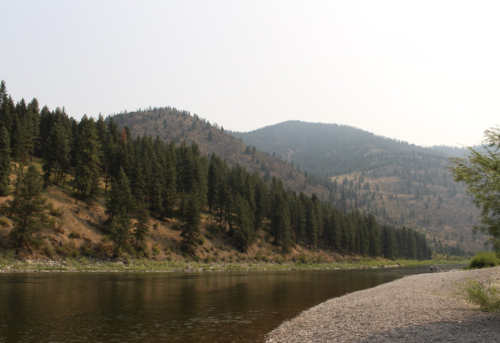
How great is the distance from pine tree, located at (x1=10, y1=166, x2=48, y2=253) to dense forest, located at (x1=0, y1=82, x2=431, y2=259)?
5.5 inches

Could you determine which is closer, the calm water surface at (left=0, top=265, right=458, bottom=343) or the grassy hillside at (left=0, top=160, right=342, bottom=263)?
the calm water surface at (left=0, top=265, right=458, bottom=343)

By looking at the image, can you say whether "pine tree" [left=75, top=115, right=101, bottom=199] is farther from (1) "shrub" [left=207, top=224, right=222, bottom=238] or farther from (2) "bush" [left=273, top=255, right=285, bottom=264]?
(2) "bush" [left=273, top=255, right=285, bottom=264]

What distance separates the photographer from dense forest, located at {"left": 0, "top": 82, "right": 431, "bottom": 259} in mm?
59594

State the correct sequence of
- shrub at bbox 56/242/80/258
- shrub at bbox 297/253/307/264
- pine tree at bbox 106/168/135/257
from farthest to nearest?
shrub at bbox 297/253/307/264 → pine tree at bbox 106/168/135/257 → shrub at bbox 56/242/80/258

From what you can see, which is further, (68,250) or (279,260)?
(279,260)

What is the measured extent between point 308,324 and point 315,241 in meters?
106

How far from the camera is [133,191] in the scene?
81062 millimetres

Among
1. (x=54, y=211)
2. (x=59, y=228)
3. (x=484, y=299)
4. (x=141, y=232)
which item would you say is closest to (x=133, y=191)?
(x=141, y=232)

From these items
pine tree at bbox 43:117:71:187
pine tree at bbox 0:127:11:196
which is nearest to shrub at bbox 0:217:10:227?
pine tree at bbox 0:127:11:196

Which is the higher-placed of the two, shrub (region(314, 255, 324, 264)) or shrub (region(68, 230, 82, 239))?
shrub (region(68, 230, 82, 239))

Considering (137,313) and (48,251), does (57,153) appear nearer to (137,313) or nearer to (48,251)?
(48,251)

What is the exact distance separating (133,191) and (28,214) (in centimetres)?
2931

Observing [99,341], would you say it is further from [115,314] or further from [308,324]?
[308,324]

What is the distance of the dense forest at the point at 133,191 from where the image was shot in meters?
59.6
